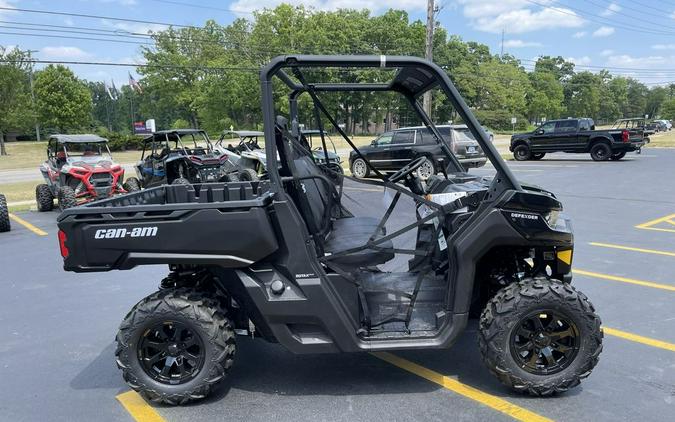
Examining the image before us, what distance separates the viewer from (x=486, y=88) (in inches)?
2798

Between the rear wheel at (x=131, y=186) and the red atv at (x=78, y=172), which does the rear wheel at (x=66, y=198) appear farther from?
the rear wheel at (x=131, y=186)

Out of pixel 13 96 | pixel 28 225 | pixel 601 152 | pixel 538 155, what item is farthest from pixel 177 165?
pixel 13 96

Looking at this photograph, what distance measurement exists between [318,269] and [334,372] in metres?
0.94

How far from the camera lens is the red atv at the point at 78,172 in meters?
11.8

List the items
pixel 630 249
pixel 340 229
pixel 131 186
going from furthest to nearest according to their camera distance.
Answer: pixel 131 186 < pixel 630 249 < pixel 340 229

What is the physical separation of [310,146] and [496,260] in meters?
1.79

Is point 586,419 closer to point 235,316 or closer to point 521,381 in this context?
point 521,381

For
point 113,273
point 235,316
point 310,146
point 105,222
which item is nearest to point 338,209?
point 310,146

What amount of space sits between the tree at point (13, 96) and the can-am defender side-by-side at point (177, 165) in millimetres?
30456

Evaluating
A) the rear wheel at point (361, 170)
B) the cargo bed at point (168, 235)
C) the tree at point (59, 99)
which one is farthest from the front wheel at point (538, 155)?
the tree at point (59, 99)

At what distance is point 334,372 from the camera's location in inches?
141

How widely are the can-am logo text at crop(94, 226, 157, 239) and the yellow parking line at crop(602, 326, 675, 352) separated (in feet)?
12.2

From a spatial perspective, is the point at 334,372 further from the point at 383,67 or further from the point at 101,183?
the point at 101,183

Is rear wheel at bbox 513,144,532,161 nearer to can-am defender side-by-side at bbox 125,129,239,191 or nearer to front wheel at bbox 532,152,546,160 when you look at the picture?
front wheel at bbox 532,152,546,160
